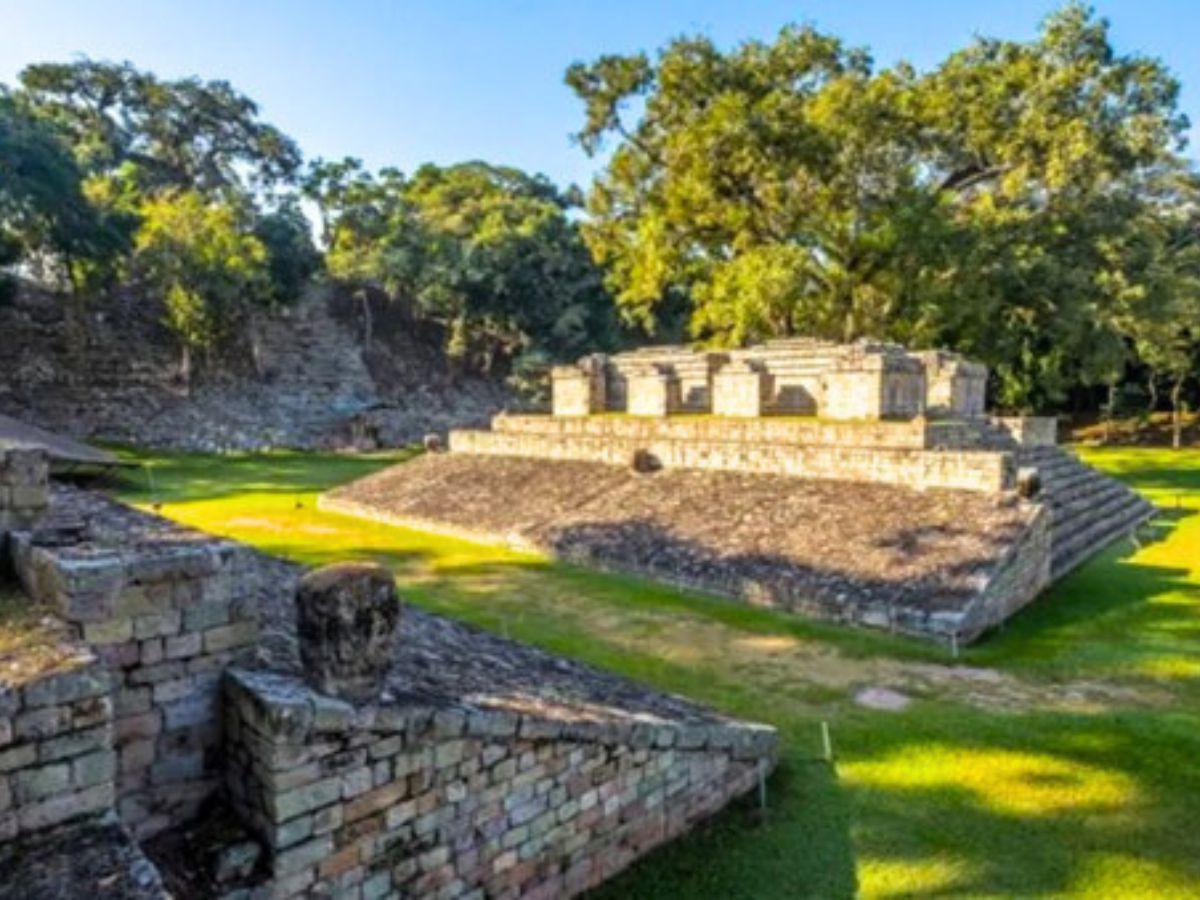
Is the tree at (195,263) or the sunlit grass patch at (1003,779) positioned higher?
the tree at (195,263)

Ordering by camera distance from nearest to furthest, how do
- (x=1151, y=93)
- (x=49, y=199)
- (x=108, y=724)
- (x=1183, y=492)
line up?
(x=108, y=724) < (x=1183, y=492) < (x=1151, y=93) < (x=49, y=199)

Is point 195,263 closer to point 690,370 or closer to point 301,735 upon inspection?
point 690,370

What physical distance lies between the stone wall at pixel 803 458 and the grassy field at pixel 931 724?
2.22 m

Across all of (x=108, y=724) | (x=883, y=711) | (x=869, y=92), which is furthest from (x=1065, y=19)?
(x=108, y=724)

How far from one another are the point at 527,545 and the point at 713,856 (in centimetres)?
1001

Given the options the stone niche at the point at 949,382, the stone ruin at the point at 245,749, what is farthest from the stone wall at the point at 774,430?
the stone ruin at the point at 245,749

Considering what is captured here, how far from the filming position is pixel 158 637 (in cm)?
414

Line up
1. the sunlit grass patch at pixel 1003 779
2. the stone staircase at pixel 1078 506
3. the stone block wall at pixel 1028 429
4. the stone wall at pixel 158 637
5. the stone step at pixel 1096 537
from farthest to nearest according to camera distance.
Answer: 1. the stone block wall at pixel 1028 429
2. the stone staircase at pixel 1078 506
3. the stone step at pixel 1096 537
4. the sunlit grass patch at pixel 1003 779
5. the stone wall at pixel 158 637

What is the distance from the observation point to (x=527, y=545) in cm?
1516

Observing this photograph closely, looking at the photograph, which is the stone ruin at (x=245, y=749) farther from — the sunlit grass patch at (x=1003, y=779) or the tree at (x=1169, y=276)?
the tree at (x=1169, y=276)

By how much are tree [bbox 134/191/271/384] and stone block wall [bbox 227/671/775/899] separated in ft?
113

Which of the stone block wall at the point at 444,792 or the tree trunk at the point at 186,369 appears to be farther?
the tree trunk at the point at 186,369

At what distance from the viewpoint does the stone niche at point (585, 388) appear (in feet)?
78.9

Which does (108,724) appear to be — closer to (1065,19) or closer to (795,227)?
(795,227)
